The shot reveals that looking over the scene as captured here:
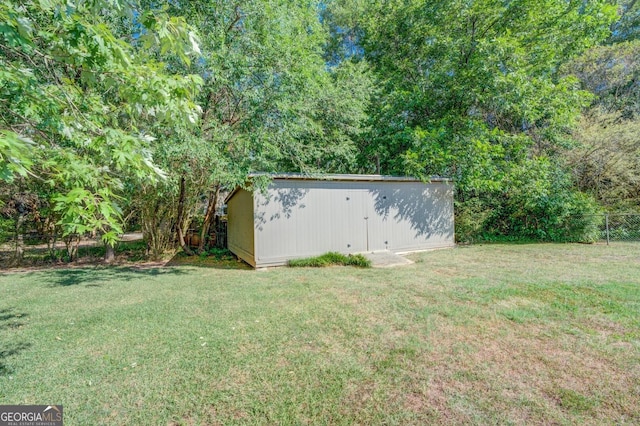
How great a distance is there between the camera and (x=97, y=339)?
3.17 m

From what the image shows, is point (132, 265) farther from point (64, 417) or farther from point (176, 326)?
point (64, 417)

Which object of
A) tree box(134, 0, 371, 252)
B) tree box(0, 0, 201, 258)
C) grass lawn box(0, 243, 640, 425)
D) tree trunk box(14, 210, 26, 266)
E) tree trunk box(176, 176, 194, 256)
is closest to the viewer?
tree box(0, 0, 201, 258)

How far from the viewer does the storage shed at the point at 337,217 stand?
7.00m

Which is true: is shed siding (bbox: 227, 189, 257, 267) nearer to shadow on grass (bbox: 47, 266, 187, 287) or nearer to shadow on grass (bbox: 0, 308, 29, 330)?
shadow on grass (bbox: 47, 266, 187, 287)

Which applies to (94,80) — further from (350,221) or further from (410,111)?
(410,111)

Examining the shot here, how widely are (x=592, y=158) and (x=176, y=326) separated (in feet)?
42.4

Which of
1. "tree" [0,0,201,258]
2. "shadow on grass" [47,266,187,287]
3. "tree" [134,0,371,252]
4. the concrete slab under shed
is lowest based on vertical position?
"shadow on grass" [47,266,187,287]

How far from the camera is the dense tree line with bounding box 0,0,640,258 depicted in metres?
6.16

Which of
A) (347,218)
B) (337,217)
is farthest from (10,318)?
(347,218)

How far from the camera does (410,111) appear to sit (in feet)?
36.1

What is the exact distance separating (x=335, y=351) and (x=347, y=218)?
516 cm

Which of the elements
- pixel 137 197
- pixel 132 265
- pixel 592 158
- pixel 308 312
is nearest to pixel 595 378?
pixel 308 312

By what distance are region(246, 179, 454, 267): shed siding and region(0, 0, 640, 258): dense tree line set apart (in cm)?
79

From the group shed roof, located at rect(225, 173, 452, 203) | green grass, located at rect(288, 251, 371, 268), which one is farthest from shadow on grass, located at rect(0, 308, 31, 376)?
green grass, located at rect(288, 251, 371, 268)
